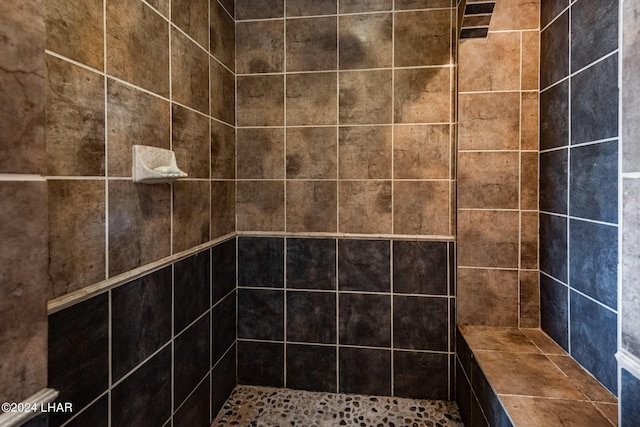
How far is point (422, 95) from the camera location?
6.27ft

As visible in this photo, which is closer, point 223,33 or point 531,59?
point 531,59

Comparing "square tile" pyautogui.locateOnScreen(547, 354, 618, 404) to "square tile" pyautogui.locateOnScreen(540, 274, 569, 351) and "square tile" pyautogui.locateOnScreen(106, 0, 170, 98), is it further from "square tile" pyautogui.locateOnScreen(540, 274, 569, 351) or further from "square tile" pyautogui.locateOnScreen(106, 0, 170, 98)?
"square tile" pyautogui.locateOnScreen(106, 0, 170, 98)

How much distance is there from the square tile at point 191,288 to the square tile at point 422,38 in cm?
154

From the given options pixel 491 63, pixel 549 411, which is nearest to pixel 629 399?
pixel 549 411

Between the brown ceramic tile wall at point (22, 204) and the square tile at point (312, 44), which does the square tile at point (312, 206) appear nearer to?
the square tile at point (312, 44)

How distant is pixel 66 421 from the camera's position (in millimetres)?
925

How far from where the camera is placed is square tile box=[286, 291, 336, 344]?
2024 mm

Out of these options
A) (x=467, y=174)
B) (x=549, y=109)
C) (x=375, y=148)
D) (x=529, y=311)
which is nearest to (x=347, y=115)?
(x=375, y=148)

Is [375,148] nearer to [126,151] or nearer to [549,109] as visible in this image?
[549,109]

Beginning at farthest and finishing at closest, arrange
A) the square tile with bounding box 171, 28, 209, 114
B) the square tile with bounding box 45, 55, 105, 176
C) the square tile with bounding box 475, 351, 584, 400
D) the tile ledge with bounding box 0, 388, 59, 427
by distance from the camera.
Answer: the square tile with bounding box 171, 28, 209, 114
the square tile with bounding box 475, 351, 584, 400
the square tile with bounding box 45, 55, 105, 176
the tile ledge with bounding box 0, 388, 59, 427

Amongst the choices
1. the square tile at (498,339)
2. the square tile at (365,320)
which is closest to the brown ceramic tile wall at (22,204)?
the square tile at (365,320)

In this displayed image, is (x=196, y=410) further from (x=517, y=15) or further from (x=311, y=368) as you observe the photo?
(x=517, y=15)

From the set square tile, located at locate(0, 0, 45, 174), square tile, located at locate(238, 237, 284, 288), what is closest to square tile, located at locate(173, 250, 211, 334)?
square tile, located at locate(238, 237, 284, 288)

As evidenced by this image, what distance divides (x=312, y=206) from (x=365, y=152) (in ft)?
1.47
